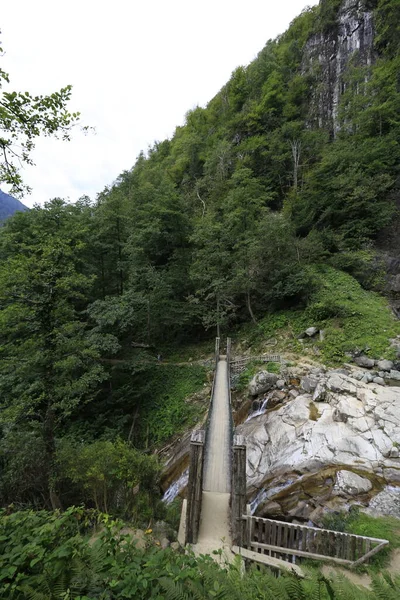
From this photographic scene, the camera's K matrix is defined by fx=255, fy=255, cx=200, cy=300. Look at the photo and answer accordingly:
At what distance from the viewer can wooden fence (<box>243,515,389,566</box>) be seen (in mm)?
4211

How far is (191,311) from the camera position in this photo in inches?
607

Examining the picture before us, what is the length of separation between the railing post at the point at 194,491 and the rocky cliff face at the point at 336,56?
28.2 m

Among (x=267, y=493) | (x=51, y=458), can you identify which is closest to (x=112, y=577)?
(x=267, y=493)

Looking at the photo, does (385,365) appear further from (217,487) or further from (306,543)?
(217,487)

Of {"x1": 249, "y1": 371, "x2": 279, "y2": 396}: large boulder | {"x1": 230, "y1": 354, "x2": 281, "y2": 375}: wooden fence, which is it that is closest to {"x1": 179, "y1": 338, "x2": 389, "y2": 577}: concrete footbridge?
{"x1": 249, "y1": 371, "x2": 279, "y2": 396}: large boulder

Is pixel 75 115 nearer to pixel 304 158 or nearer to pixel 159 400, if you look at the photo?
pixel 159 400

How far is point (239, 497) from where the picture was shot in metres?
4.86

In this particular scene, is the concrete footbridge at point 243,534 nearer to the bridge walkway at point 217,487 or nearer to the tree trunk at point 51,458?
the bridge walkway at point 217,487

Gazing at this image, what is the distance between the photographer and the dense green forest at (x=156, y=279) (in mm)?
6699

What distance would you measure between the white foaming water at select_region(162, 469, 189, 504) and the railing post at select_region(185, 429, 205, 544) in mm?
2480

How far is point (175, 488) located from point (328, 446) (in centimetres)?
452

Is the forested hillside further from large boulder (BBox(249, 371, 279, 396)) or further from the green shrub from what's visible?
large boulder (BBox(249, 371, 279, 396))

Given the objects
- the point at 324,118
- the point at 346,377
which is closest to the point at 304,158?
the point at 324,118

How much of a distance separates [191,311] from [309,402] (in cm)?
894
